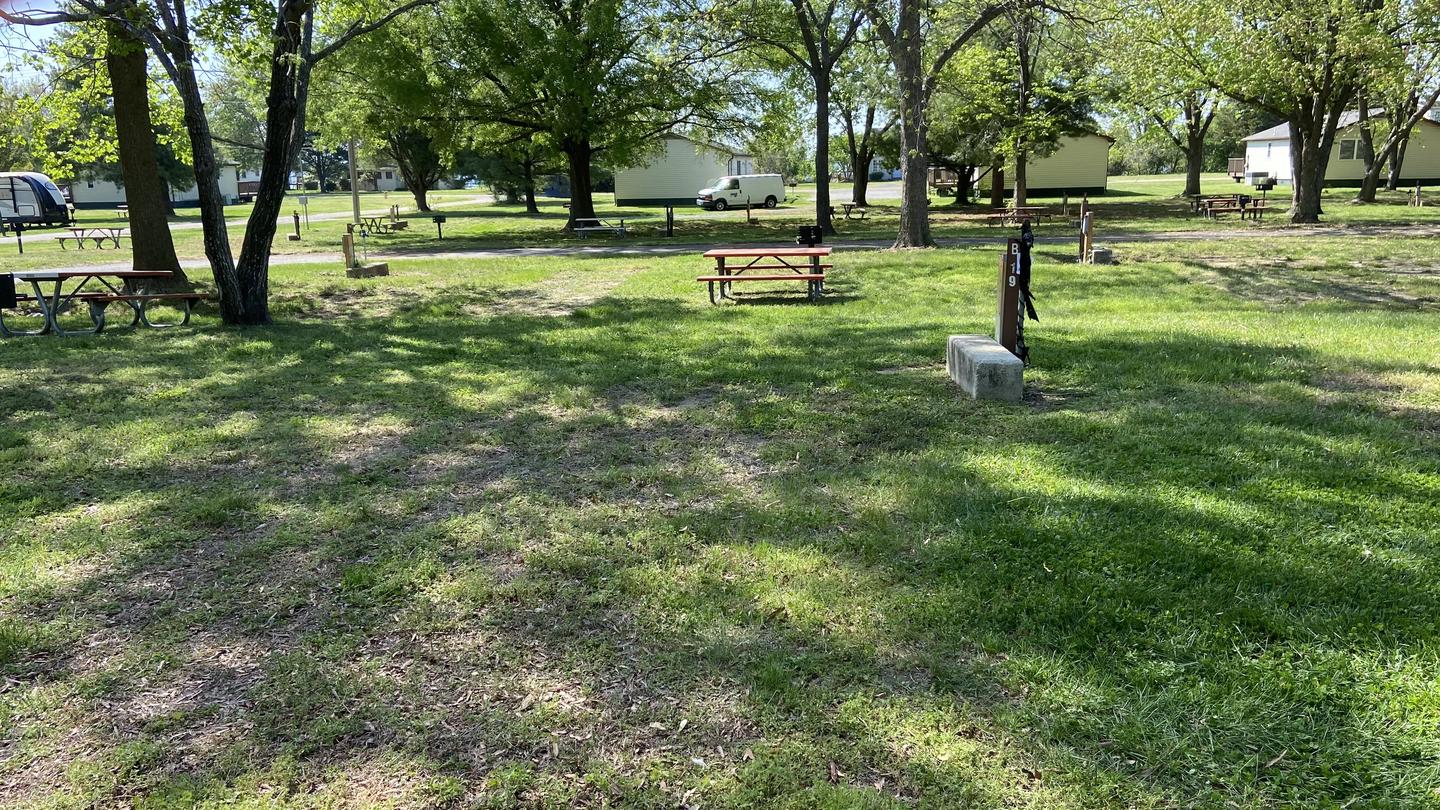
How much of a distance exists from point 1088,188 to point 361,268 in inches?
1698

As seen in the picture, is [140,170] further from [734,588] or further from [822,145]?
[822,145]

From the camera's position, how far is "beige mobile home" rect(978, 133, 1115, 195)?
4819 cm

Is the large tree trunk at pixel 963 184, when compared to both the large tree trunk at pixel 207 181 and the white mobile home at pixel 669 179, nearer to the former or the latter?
the white mobile home at pixel 669 179

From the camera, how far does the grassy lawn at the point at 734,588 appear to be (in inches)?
101

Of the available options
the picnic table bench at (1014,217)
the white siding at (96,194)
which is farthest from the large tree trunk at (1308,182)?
the white siding at (96,194)

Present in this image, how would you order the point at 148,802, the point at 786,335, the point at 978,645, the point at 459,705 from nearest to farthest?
the point at 148,802 → the point at 459,705 → the point at 978,645 → the point at 786,335

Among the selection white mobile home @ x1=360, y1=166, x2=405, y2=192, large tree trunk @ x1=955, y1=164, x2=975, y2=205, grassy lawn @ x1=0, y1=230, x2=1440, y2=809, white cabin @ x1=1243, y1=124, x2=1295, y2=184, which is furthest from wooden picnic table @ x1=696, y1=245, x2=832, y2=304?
white mobile home @ x1=360, y1=166, x2=405, y2=192

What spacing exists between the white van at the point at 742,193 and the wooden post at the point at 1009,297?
34.1 meters

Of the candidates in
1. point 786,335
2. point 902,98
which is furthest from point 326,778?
point 902,98

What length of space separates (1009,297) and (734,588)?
3999 mm

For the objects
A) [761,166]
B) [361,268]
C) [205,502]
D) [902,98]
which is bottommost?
[205,502]

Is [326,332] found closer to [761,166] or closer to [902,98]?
[902,98]

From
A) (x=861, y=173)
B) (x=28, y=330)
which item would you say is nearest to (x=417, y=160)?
(x=861, y=173)

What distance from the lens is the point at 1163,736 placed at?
2605 mm
